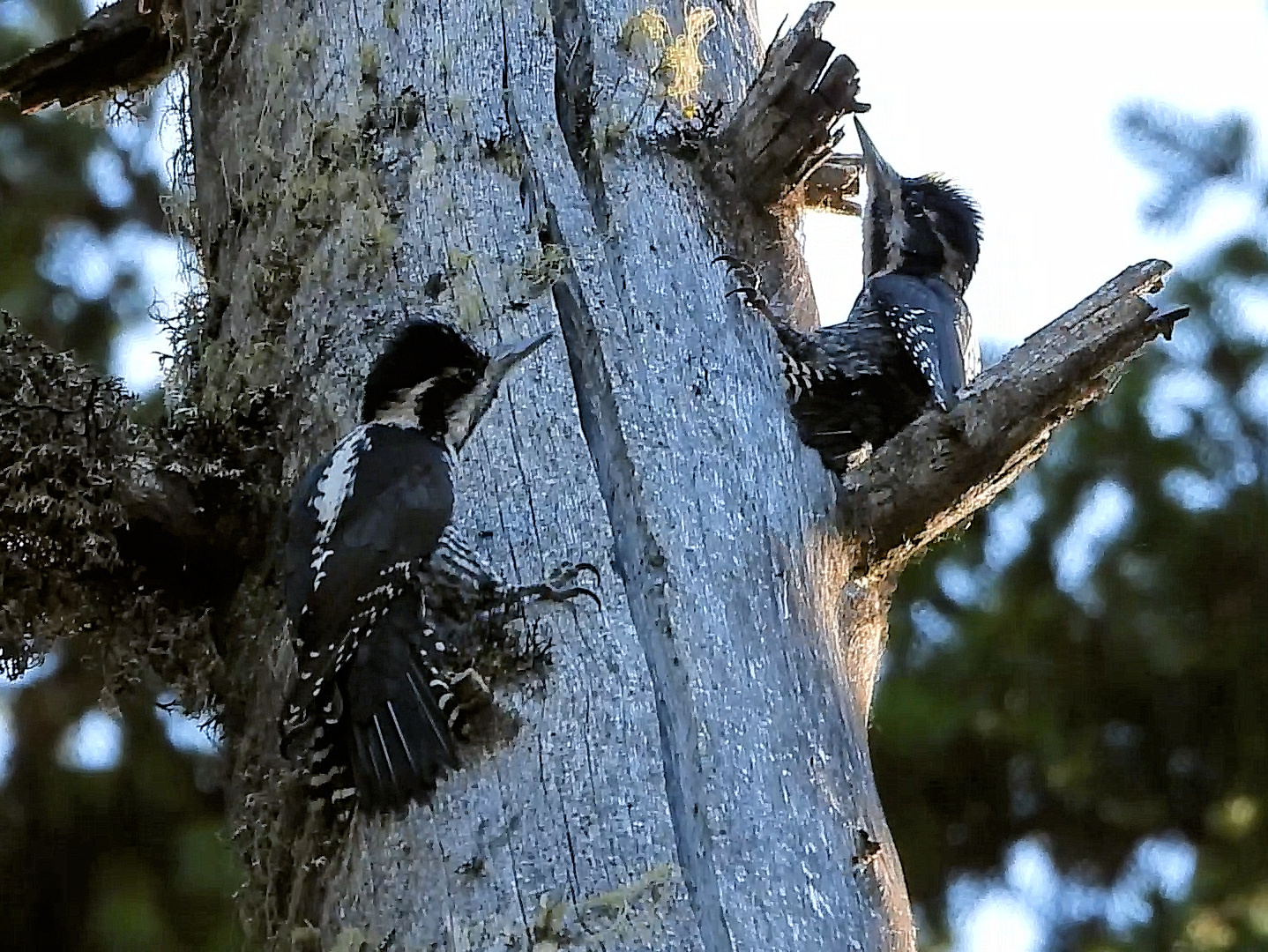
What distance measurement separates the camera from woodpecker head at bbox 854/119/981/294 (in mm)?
3127

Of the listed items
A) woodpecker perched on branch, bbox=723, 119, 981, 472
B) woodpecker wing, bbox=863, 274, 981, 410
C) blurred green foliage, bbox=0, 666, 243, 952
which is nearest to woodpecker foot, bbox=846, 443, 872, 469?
woodpecker perched on branch, bbox=723, 119, 981, 472

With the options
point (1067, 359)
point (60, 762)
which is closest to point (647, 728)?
point (1067, 359)

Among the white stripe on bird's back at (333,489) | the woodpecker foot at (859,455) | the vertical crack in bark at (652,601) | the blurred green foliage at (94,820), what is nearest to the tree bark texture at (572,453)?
the vertical crack in bark at (652,601)

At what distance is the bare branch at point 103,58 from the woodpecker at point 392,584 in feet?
4.39

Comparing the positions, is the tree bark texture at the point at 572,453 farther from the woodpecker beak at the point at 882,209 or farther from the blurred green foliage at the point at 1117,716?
the blurred green foliage at the point at 1117,716

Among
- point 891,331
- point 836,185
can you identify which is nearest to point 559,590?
point 891,331

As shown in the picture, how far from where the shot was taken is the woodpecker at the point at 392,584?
5.67 feet

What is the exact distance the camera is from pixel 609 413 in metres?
1.93

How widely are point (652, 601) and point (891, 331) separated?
113 cm

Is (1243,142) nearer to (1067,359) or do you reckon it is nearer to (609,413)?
(1067,359)

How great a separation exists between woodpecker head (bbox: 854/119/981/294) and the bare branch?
138cm

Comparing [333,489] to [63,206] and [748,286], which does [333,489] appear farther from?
[63,206]

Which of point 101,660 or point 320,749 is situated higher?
point 101,660

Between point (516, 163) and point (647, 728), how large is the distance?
34.6 inches
